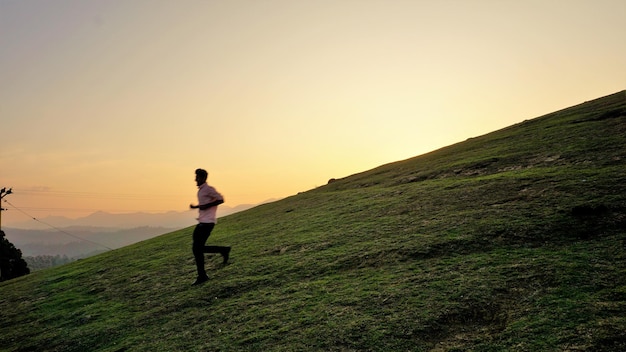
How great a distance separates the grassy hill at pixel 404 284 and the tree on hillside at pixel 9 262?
2508 cm

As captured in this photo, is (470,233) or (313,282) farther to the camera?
(470,233)

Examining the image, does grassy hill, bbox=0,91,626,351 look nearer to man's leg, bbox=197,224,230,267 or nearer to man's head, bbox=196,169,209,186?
man's leg, bbox=197,224,230,267

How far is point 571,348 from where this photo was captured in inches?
236

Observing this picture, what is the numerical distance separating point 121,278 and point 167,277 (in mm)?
3691

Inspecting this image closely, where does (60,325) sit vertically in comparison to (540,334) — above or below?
above

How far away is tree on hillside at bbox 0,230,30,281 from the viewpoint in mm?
41062

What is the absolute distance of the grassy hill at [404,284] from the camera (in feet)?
24.2

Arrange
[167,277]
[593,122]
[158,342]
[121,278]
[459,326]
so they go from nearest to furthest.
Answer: [459,326] → [158,342] → [167,277] → [121,278] → [593,122]

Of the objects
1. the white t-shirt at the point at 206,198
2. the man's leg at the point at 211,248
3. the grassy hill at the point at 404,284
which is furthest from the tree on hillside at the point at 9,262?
the white t-shirt at the point at 206,198

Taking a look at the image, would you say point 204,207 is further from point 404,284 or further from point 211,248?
point 404,284

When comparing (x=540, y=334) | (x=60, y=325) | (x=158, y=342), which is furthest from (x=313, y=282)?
(x=60, y=325)

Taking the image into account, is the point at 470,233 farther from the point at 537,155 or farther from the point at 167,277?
the point at 537,155

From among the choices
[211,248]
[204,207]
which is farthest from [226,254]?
[204,207]

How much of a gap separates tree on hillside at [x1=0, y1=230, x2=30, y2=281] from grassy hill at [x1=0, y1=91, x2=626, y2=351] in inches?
987
